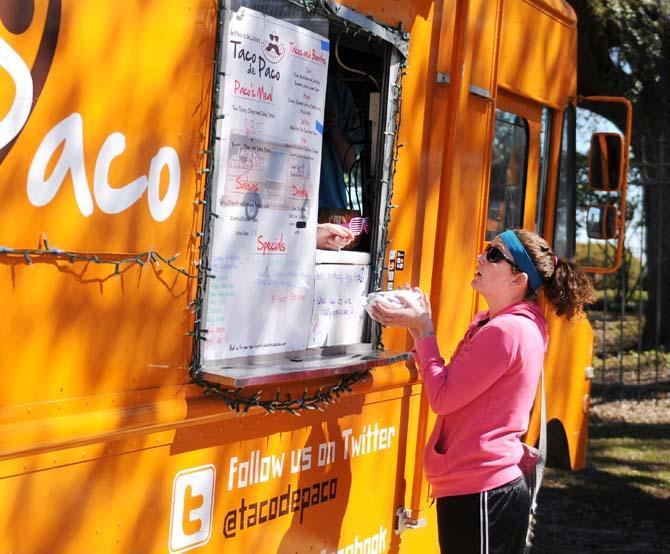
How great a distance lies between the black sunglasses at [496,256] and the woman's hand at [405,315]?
30cm

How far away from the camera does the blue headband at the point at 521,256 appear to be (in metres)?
3.47

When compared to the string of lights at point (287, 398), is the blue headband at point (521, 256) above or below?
above

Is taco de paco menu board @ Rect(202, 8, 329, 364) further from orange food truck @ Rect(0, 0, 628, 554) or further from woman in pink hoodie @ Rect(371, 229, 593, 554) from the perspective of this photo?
woman in pink hoodie @ Rect(371, 229, 593, 554)

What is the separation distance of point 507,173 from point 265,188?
1.84 m

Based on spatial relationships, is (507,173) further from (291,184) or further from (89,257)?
(89,257)

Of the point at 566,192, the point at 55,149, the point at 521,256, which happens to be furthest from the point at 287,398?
the point at 566,192

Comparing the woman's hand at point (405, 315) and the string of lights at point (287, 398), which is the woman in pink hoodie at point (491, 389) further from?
the string of lights at point (287, 398)

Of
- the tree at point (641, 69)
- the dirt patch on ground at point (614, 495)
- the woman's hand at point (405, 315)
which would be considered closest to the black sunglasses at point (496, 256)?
the woman's hand at point (405, 315)

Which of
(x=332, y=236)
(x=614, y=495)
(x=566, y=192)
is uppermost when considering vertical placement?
(x=566, y=192)

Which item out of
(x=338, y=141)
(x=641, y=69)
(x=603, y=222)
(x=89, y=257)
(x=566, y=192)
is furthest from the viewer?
(x=641, y=69)

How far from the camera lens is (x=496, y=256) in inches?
138

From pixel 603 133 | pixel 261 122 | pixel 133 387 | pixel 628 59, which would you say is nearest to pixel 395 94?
pixel 261 122

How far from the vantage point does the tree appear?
10398mm

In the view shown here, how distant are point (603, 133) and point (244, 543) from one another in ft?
10.8
